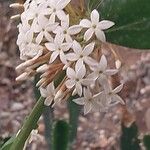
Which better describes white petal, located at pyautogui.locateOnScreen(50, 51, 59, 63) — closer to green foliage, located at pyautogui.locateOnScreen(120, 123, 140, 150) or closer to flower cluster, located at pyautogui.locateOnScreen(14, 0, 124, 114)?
flower cluster, located at pyautogui.locateOnScreen(14, 0, 124, 114)

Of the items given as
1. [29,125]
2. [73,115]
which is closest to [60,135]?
[73,115]

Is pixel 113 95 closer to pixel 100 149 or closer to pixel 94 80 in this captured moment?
pixel 94 80

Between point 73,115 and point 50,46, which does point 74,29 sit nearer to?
point 50,46

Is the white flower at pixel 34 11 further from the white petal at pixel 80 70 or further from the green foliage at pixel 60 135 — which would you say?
the green foliage at pixel 60 135

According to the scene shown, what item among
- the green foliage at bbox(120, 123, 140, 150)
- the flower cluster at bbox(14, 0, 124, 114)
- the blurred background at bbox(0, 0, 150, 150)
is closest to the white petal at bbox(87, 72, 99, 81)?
the flower cluster at bbox(14, 0, 124, 114)

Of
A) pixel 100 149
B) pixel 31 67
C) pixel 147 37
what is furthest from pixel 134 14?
pixel 100 149
